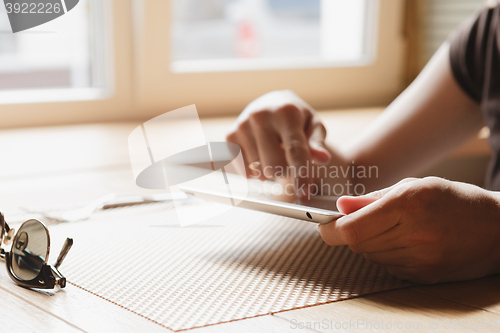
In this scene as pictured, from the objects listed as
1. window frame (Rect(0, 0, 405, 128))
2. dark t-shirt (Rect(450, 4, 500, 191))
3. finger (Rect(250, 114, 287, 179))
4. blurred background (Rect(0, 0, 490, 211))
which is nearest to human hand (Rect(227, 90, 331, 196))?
finger (Rect(250, 114, 287, 179))

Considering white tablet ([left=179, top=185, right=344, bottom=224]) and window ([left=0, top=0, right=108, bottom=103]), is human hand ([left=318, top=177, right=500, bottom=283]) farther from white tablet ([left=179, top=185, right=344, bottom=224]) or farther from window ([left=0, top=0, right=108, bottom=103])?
window ([left=0, top=0, right=108, bottom=103])

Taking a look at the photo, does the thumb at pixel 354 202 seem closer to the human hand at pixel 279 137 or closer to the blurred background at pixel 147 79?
the human hand at pixel 279 137

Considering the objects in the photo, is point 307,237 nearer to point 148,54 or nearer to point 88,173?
point 88,173

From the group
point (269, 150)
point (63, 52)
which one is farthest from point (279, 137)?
point (63, 52)

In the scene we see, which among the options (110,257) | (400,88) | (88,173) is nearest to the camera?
(110,257)

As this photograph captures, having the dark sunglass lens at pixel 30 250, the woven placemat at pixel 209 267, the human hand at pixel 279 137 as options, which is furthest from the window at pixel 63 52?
the dark sunglass lens at pixel 30 250

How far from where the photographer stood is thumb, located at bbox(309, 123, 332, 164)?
74cm

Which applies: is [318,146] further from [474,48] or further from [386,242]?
[474,48]

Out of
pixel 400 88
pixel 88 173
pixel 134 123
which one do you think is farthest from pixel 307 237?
pixel 400 88

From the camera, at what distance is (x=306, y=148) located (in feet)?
2.39

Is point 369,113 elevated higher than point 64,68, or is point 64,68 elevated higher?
point 64,68

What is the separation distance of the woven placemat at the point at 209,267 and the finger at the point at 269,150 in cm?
9

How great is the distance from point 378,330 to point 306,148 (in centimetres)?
38

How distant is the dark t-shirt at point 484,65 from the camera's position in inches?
36.0
